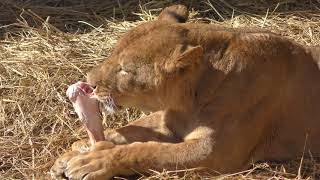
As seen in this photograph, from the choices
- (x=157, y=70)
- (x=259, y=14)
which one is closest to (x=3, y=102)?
(x=157, y=70)

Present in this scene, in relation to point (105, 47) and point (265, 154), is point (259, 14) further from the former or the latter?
point (265, 154)

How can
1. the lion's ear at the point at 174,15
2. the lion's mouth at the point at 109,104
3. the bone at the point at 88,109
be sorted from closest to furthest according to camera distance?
1. the lion's mouth at the point at 109,104
2. the bone at the point at 88,109
3. the lion's ear at the point at 174,15

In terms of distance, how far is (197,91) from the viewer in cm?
449

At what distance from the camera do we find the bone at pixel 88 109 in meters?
4.66

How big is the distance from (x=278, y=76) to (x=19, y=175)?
1.76 meters

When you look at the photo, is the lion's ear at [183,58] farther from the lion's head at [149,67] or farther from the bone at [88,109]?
the bone at [88,109]

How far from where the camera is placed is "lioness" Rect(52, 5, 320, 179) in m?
4.36

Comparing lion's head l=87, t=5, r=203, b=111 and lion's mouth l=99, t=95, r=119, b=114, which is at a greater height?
lion's head l=87, t=5, r=203, b=111

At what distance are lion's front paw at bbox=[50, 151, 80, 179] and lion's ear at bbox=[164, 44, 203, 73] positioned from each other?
841 millimetres

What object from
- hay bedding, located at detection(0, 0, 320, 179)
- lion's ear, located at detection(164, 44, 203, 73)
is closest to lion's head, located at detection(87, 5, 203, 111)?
lion's ear, located at detection(164, 44, 203, 73)

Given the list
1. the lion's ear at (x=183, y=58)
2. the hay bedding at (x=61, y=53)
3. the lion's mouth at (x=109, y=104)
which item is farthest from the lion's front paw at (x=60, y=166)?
the lion's ear at (x=183, y=58)

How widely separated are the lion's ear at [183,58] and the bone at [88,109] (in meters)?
0.61

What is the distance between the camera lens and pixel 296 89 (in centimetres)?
472

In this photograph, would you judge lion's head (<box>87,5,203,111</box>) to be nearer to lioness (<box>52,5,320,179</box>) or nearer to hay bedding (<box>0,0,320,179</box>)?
lioness (<box>52,5,320,179</box>)
